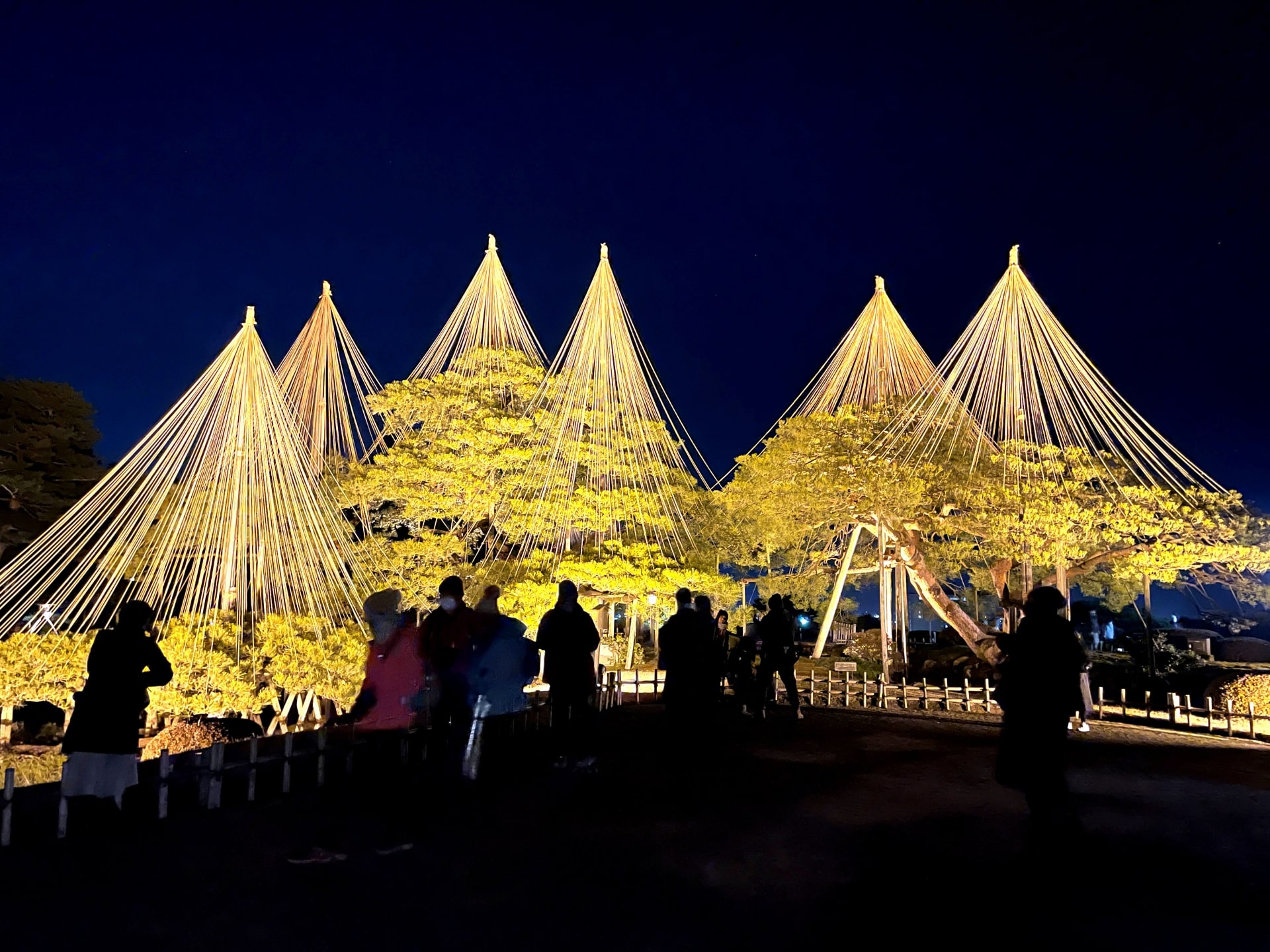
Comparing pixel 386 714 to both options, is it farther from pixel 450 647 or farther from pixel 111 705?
pixel 111 705

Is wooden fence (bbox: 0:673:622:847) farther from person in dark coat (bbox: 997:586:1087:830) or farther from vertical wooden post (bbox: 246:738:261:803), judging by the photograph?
person in dark coat (bbox: 997:586:1087:830)

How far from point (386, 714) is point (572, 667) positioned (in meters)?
1.95

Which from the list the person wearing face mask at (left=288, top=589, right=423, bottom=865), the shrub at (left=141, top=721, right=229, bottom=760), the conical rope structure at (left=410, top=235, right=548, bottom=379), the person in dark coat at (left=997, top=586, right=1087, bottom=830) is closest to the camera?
the person in dark coat at (left=997, top=586, right=1087, bottom=830)

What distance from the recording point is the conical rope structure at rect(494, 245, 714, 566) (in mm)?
15727

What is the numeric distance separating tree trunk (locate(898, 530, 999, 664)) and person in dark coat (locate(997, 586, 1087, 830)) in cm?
1285

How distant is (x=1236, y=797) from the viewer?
6320 mm

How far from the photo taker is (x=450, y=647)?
18.1ft

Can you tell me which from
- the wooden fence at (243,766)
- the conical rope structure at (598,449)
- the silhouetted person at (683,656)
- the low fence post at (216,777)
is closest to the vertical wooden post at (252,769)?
the wooden fence at (243,766)

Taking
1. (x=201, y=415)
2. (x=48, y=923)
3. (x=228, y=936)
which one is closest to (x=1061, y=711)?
(x=228, y=936)

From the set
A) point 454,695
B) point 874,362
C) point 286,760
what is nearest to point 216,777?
point 286,760

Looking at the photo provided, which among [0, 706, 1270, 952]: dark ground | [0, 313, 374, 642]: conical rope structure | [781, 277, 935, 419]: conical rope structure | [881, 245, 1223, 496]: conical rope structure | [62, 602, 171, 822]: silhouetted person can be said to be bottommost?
[0, 706, 1270, 952]: dark ground

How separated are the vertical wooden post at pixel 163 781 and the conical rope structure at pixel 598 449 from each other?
10.5 meters

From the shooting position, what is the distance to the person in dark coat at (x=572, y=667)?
6586 mm

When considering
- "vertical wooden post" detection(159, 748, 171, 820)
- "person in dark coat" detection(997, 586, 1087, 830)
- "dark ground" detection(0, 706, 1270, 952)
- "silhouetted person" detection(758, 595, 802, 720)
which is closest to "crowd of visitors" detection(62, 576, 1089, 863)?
"person in dark coat" detection(997, 586, 1087, 830)
